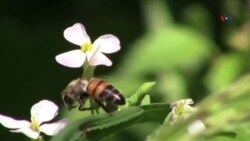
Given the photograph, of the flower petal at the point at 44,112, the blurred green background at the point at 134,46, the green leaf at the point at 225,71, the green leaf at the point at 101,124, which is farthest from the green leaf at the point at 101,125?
the green leaf at the point at 225,71

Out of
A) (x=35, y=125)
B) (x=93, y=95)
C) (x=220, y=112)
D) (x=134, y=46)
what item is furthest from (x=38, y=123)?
(x=134, y=46)

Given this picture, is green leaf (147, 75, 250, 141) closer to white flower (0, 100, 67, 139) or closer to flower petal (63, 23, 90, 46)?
white flower (0, 100, 67, 139)

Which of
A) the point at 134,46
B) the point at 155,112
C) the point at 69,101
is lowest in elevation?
the point at 155,112

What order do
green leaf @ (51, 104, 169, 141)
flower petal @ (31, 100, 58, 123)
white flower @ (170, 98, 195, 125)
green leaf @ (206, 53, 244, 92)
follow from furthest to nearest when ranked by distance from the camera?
1. green leaf @ (206, 53, 244, 92)
2. flower petal @ (31, 100, 58, 123)
3. white flower @ (170, 98, 195, 125)
4. green leaf @ (51, 104, 169, 141)

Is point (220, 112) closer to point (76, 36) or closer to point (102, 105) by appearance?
point (102, 105)

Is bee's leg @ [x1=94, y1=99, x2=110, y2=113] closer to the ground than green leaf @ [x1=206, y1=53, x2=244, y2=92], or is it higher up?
closer to the ground

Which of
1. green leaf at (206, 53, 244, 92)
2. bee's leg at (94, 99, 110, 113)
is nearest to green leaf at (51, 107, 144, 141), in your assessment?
bee's leg at (94, 99, 110, 113)

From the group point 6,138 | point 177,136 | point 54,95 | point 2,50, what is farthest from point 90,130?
point 2,50

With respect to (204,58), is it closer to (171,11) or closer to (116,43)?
(171,11)
